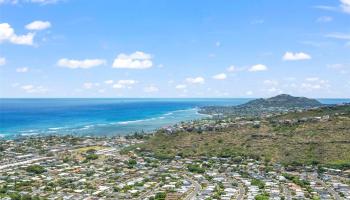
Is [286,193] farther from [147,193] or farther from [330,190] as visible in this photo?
[147,193]

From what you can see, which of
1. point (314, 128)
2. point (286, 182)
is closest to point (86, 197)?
point (286, 182)

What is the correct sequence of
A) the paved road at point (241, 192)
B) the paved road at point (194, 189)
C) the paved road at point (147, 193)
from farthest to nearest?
the paved road at point (241, 192) → the paved road at point (194, 189) → the paved road at point (147, 193)

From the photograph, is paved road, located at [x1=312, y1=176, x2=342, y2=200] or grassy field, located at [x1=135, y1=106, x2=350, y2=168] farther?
grassy field, located at [x1=135, y1=106, x2=350, y2=168]

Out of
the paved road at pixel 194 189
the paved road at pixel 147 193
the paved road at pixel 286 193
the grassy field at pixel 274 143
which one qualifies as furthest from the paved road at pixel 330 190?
the paved road at pixel 147 193

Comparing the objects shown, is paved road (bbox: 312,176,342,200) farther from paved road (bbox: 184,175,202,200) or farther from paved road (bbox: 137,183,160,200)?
paved road (bbox: 137,183,160,200)

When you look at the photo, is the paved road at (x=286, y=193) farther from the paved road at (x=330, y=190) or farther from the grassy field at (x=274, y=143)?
the grassy field at (x=274, y=143)

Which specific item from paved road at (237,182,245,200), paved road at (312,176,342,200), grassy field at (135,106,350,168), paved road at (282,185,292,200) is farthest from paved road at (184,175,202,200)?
grassy field at (135,106,350,168)

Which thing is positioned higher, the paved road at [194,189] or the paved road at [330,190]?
the paved road at [194,189]

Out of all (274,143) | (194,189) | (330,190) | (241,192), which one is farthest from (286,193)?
(274,143)
